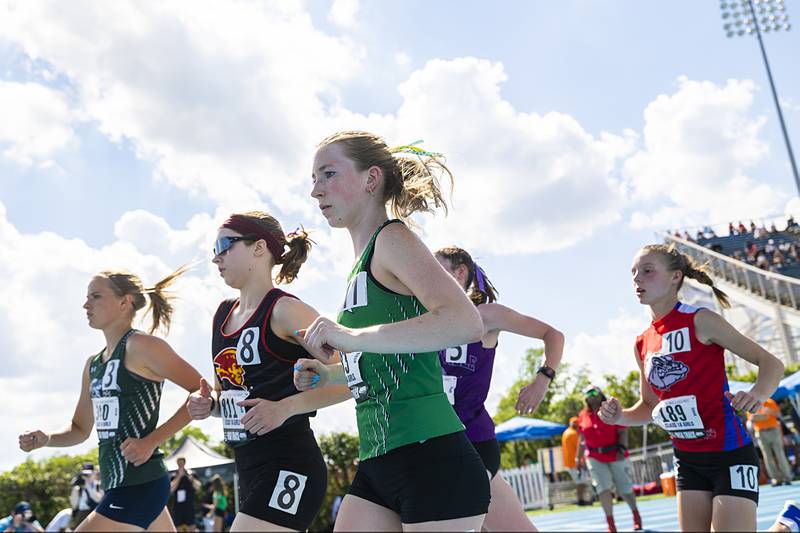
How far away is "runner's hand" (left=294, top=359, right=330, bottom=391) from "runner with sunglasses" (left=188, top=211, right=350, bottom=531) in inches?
18.7

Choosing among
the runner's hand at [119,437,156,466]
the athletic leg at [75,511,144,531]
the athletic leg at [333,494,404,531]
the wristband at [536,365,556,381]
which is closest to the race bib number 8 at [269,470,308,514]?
the athletic leg at [333,494,404,531]

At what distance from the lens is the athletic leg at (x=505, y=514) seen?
3.58 metres

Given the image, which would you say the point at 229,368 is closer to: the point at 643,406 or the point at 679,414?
the point at 679,414

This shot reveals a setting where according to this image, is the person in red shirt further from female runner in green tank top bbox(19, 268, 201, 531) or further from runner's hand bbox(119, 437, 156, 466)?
runner's hand bbox(119, 437, 156, 466)

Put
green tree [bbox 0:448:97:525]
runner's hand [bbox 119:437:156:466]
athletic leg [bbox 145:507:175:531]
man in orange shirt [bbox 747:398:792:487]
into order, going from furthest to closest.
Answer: green tree [bbox 0:448:97:525]
man in orange shirt [bbox 747:398:792:487]
athletic leg [bbox 145:507:175:531]
runner's hand [bbox 119:437:156:466]

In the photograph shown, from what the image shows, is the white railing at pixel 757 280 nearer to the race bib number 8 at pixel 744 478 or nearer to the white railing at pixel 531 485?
the white railing at pixel 531 485

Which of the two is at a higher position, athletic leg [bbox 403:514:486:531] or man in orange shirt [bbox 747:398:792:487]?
man in orange shirt [bbox 747:398:792:487]

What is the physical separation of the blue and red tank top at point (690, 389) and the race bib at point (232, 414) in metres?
2.35

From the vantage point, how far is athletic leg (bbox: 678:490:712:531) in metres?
3.89

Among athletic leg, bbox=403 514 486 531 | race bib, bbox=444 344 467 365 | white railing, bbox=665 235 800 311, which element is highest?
white railing, bbox=665 235 800 311

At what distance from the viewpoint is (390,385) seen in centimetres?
247

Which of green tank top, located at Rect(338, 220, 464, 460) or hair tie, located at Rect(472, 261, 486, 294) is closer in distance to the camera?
green tank top, located at Rect(338, 220, 464, 460)

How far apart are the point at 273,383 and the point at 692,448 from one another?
7.63 ft

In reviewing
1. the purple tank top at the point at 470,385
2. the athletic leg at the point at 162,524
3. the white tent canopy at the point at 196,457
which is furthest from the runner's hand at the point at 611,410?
the white tent canopy at the point at 196,457
